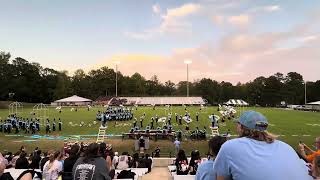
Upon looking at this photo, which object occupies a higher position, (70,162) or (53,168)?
(70,162)

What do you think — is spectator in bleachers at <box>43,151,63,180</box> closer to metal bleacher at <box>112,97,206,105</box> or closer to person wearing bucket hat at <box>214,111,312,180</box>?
person wearing bucket hat at <box>214,111,312,180</box>

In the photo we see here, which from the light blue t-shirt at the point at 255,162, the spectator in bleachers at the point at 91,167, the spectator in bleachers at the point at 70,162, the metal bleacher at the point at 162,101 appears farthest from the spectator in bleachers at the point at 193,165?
the metal bleacher at the point at 162,101

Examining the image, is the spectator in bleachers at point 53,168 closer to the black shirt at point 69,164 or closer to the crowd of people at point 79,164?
the crowd of people at point 79,164

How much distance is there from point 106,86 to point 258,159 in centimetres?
14249

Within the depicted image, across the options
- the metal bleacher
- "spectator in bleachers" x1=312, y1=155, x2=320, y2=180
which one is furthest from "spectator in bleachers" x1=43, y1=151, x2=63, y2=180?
the metal bleacher

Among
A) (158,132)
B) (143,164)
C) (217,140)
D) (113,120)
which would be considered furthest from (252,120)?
(113,120)

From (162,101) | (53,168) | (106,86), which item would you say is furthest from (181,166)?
(106,86)

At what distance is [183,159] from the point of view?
16.4 metres

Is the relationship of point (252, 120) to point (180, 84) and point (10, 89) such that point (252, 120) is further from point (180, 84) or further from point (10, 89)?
point (180, 84)

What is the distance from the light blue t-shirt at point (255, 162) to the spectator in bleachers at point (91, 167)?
2.98 m

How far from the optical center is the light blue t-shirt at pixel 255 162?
10.6 ft

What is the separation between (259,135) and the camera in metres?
3.47

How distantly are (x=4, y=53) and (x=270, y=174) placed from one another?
132 meters

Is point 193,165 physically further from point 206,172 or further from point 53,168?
point 206,172
